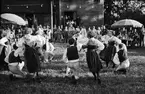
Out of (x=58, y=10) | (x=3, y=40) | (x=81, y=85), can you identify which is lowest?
(x=81, y=85)

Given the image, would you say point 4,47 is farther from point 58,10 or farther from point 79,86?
point 58,10

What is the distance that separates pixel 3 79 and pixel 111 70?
3693 millimetres

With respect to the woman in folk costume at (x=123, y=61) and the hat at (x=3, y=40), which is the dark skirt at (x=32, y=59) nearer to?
the hat at (x=3, y=40)

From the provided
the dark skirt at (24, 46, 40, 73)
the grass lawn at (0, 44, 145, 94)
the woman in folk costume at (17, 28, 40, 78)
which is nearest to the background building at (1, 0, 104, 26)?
the grass lawn at (0, 44, 145, 94)

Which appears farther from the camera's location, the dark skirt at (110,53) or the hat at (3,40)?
the dark skirt at (110,53)

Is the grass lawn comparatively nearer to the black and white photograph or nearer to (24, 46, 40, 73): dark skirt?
the black and white photograph

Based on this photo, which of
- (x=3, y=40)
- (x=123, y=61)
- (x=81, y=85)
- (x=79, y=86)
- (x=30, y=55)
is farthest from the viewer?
(x=3, y=40)

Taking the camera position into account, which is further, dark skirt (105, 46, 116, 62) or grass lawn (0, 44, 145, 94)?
dark skirt (105, 46, 116, 62)

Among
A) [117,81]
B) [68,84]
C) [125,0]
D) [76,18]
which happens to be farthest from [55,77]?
[125,0]

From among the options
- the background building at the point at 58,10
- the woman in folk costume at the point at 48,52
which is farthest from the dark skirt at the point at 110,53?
the background building at the point at 58,10

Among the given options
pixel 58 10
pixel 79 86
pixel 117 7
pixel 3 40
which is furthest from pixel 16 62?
pixel 117 7

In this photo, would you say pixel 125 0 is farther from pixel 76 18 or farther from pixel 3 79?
pixel 3 79

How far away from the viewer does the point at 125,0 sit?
3800 cm

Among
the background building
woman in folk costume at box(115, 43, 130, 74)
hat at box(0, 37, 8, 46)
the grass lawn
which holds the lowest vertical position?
the grass lawn
